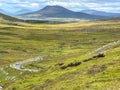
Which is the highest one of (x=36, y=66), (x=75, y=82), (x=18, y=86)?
(x=75, y=82)

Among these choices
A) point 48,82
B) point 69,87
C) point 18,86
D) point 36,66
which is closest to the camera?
point 69,87

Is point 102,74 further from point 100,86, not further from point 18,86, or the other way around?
point 18,86

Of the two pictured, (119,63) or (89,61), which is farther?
(89,61)

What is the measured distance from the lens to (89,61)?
75.9 meters

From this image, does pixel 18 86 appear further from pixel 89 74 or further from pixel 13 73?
pixel 13 73

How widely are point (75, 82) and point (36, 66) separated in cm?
8383

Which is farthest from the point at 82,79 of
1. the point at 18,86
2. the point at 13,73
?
the point at 13,73

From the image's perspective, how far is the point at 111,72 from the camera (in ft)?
176

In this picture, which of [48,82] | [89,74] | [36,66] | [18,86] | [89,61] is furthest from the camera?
[36,66]

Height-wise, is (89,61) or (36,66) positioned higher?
(89,61)

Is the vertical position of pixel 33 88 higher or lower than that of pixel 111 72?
lower

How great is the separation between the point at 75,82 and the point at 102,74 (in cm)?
454

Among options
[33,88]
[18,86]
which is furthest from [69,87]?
[18,86]

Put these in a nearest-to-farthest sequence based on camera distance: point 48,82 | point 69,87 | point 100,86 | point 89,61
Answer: point 100,86 → point 69,87 → point 48,82 → point 89,61
